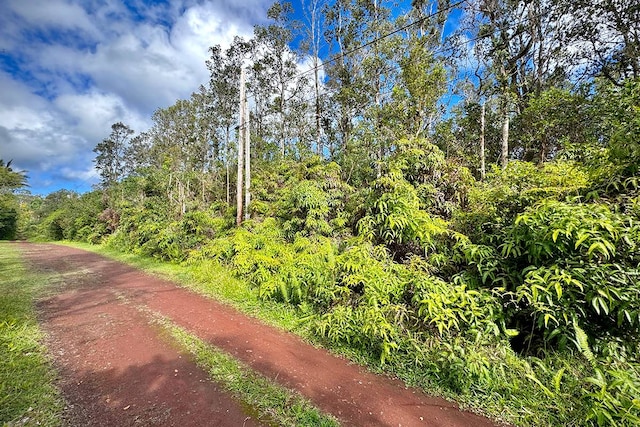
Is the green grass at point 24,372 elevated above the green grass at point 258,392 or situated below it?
above

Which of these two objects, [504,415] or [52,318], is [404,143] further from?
[52,318]

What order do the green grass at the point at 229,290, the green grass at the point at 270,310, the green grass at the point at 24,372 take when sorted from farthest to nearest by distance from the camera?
1. the green grass at the point at 229,290
2. the green grass at the point at 270,310
3. the green grass at the point at 24,372

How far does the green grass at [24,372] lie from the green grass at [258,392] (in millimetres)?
1221

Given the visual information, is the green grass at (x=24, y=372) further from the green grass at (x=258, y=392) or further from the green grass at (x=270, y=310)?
the green grass at (x=270, y=310)

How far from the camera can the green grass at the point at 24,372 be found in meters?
2.31

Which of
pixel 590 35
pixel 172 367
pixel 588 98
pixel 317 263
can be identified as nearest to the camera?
pixel 172 367

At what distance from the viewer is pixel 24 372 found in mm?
2896

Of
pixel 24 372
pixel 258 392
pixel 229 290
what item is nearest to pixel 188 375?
pixel 258 392

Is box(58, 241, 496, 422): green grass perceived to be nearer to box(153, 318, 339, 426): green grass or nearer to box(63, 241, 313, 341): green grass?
box(63, 241, 313, 341): green grass

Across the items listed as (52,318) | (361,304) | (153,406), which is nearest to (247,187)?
Result: (52,318)

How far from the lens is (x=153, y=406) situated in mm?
2453

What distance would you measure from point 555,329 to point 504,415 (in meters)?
1.02

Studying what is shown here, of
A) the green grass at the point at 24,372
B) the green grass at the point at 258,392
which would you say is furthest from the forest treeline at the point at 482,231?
the green grass at the point at 24,372

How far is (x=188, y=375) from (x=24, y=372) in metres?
1.70
